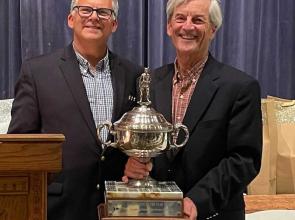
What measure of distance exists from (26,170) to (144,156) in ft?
1.37

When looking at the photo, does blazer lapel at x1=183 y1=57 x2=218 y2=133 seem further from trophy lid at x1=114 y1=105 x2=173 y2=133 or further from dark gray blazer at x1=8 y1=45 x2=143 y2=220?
dark gray blazer at x1=8 y1=45 x2=143 y2=220

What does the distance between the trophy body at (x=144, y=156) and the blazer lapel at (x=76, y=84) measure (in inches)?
9.7

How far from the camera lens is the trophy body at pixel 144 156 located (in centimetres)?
114

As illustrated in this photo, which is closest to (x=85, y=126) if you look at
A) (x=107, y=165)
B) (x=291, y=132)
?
(x=107, y=165)

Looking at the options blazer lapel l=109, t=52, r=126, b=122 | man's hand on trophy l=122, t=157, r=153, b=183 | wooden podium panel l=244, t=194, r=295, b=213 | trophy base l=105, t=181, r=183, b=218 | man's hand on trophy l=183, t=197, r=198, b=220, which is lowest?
wooden podium panel l=244, t=194, r=295, b=213

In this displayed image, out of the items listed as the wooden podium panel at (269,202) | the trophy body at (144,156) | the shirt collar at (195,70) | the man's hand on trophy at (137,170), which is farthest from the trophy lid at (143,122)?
the wooden podium panel at (269,202)

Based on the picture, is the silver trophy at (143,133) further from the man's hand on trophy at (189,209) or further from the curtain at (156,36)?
the curtain at (156,36)

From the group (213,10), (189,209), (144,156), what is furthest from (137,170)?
(213,10)

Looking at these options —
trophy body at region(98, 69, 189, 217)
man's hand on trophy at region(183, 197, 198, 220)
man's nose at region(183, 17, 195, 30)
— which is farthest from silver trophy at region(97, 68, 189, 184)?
man's nose at region(183, 17, 195, 30)

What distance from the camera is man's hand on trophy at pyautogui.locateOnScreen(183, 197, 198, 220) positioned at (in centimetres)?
123

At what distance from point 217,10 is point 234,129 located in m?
0.34

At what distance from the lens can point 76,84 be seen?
1538 millimetres

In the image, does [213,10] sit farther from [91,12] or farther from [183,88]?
[91,12]

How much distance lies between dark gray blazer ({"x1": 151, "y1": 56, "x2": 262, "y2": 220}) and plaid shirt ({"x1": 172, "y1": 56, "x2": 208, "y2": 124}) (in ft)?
0.08
